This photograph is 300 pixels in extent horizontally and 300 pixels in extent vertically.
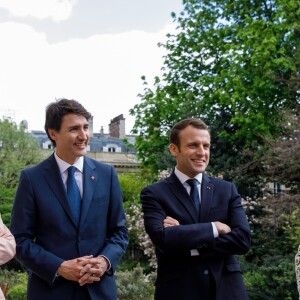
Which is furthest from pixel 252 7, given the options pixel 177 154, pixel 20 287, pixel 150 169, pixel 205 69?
pixel 177 154

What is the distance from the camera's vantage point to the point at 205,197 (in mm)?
4625

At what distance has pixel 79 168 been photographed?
4559mm

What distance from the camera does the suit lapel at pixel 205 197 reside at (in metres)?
4.57

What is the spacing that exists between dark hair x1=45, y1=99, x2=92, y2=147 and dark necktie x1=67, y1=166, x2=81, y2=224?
1.12 ft

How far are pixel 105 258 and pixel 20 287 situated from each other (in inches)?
406

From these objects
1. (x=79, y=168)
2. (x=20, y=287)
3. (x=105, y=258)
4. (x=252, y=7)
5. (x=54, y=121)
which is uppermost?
(x=252, y=7)

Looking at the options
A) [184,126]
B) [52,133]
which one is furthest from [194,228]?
[52,133]

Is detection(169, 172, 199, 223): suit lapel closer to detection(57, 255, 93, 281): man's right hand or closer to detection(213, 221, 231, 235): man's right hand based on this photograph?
detection(213, 221, 231, 235): man's right hand

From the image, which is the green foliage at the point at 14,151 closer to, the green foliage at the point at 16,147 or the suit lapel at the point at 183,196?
the green foliage at the point at 16,147

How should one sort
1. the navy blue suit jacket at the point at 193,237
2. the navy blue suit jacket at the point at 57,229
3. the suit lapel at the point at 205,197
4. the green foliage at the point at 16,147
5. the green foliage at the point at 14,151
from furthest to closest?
the green foliage at the point at 16,147 < the green foliage at the point at 14,151 < the suit lapel at the point at 205,197 < the navy blue suit jacket at the point at 193,237 < the navy blue suit jacket at the point at 57,229

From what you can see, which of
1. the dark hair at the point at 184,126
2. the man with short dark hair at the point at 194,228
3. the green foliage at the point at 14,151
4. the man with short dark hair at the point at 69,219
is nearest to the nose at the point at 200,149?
the man with short dark hair at the point at 194,228

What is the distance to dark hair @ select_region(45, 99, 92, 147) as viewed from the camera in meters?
4.51

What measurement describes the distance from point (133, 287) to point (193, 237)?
7.07m

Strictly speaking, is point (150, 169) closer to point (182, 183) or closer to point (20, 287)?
point (20, 287)
